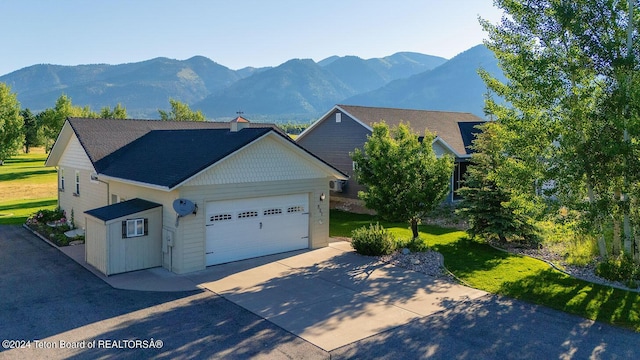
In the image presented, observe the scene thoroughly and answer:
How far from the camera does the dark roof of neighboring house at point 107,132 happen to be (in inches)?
707

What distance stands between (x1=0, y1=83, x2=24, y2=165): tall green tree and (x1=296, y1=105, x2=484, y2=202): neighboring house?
108ft

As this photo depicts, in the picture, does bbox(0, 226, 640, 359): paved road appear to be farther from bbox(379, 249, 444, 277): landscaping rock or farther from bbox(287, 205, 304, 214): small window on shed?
bbox(287, 205, 304, 214): small window on shed

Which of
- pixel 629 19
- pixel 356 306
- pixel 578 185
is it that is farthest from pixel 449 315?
pixel 629 19

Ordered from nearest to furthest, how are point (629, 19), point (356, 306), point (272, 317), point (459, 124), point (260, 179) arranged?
point (272, 317) → point (356, 306) → point (629, 19) → point (260, 179) → point (459, 124)

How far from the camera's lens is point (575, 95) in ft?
41.8

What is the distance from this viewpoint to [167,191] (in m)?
12.8

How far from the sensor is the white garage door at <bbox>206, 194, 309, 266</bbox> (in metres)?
13.7

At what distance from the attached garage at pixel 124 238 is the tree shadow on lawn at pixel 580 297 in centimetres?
976

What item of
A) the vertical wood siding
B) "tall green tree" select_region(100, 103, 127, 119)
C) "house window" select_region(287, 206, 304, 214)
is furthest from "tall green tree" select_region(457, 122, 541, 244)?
"tall green tree" select_region(100, 103, 127, 119)

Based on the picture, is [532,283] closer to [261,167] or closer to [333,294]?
[333,294]

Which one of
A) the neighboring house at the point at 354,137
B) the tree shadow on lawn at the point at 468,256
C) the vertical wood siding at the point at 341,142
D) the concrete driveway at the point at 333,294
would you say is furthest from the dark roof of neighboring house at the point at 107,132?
the tree shadow on lawn at the point at 468,256

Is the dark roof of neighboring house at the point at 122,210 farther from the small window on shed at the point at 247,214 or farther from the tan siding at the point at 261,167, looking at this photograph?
the small window on shed at the point at 247,214

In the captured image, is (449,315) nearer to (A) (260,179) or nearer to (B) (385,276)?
(B) (385,276)

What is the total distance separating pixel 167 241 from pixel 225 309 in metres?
4.04
